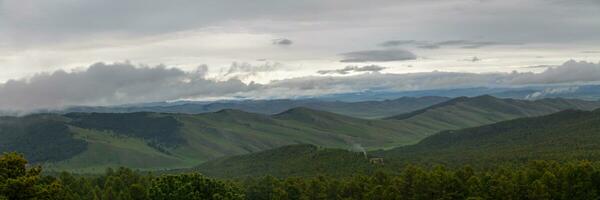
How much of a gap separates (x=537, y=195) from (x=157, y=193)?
72528mm

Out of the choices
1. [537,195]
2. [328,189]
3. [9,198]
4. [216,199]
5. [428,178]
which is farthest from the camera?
[328,189]

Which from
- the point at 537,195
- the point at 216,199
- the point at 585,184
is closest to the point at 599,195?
the point at 585,184

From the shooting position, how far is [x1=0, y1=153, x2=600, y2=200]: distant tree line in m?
→ 72.9

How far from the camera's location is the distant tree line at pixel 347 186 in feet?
239

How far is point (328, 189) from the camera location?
155625 mm

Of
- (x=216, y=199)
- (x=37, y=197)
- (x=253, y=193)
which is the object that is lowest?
(x=253, y=193)

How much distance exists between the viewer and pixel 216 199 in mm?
96875

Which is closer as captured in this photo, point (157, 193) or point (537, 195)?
point (157, 193)

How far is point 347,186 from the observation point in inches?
5906

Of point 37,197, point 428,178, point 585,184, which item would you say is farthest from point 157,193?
point 585,184

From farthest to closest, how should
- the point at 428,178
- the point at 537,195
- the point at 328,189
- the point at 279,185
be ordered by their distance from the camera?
the point at 279,185 → the point at 328,189 → the point at 428,178 → the point at 537,195

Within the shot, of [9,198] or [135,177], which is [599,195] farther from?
[135,177]

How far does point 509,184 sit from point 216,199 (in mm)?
60464

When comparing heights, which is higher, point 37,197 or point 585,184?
point 37,197
